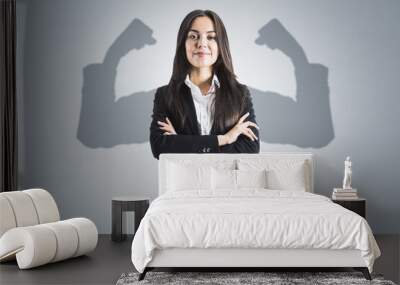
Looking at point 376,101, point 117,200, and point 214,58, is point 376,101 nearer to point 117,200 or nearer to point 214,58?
point 214,58

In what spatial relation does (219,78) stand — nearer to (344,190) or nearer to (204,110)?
(204,110)

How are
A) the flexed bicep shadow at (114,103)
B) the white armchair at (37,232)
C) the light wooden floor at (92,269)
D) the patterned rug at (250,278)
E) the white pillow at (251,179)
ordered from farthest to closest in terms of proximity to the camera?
the flexed bicep shadow at (114,103) < the white pillow at (251,179) < the white armchair at (37,232) < the light wooden floor at (92,269) < the patterned rug at (250,278)

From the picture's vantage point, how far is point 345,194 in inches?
259

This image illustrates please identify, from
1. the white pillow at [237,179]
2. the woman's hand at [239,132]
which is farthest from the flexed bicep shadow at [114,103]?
the white pillow at [237,179]

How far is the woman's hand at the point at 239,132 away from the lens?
267 inches

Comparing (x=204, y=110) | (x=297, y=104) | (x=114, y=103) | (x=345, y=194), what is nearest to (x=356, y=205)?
(x=345, y=194)

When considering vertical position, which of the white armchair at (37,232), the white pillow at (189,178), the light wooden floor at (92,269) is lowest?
the light wooden floor at (92,269)

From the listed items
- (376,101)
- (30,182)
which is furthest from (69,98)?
(376,101)

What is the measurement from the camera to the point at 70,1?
6.89 metres

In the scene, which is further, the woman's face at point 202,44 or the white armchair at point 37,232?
the woman's face at point 202,44

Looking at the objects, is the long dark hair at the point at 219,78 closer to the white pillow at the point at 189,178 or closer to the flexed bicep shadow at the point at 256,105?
the flexed bicep shadow at the point at 256,105

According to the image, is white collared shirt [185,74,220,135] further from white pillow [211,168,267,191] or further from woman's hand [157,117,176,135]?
white pillow [211,168,267,191]

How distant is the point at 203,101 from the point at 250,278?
251 centimetres

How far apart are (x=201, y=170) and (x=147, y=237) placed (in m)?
1.76
